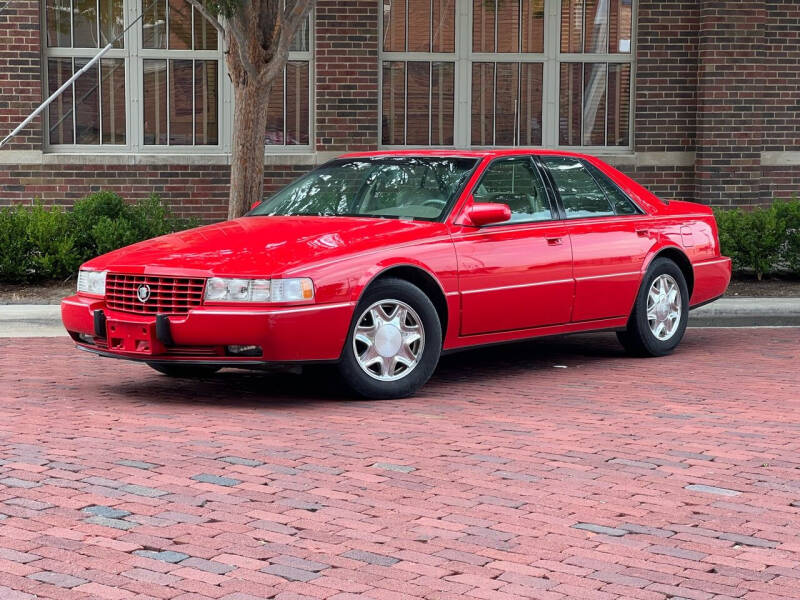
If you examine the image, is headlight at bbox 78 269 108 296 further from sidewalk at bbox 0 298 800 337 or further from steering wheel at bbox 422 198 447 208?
sidewalk at bbox 0 298 800 337

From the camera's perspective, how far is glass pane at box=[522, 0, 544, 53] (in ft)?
53.8

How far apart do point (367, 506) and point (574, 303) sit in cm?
394

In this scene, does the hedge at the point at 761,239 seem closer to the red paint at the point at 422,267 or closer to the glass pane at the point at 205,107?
the red paint at the point at 422,267

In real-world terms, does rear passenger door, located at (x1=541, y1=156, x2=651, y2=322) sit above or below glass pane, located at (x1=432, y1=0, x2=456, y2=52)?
below

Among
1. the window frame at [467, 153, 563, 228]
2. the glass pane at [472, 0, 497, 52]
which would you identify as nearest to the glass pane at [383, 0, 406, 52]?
the glass pane at [472, 0, 497, 52]

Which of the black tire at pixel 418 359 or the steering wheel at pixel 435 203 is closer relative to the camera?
the black tire at pixel 418 359

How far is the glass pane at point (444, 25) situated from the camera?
641 inches

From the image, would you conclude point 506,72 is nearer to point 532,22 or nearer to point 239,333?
point 532,22

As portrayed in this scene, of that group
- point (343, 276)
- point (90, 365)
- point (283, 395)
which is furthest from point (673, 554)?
point (90, 365)

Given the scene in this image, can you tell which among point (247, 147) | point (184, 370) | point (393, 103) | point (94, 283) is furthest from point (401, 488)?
point (393, 103)

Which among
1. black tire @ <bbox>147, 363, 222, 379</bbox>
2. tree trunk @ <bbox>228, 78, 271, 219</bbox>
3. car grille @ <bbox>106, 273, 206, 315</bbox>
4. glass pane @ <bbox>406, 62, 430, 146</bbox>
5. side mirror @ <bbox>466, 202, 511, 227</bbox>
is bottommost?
black tire @ <bbox>147, 363, 222, 379</bbox>

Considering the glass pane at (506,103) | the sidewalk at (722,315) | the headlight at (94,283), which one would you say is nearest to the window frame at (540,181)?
the headlight at (94,283)

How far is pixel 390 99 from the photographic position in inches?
643

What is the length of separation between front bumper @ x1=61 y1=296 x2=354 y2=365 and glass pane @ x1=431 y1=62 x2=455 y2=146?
9153 mm
